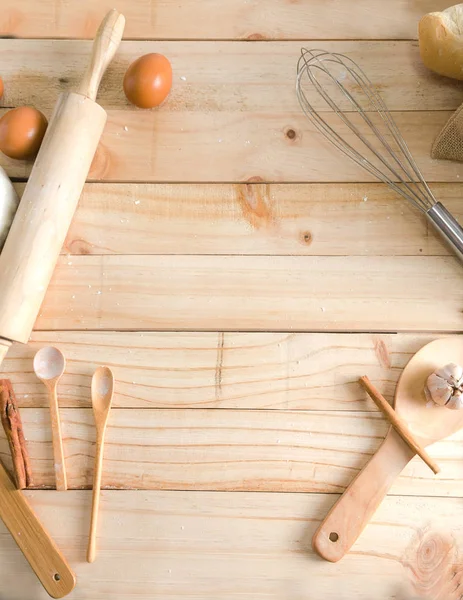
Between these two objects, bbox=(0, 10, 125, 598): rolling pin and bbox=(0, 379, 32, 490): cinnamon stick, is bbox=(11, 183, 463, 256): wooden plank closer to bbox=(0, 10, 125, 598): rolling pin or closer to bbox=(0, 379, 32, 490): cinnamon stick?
bbox=(0, 10, 125, 598): rolling pin

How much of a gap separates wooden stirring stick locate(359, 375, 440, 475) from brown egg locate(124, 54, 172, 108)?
0.44 metres

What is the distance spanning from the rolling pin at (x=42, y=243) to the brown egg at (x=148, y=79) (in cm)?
5

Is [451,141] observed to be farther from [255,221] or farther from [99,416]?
[99,416]

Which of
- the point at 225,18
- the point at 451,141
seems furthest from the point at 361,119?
the point at 225,18

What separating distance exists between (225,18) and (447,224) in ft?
1.32

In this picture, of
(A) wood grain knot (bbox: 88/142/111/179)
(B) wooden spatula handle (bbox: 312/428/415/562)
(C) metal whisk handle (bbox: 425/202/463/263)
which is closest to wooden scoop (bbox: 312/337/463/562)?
(B) wooden spatula handle (bbox: 312/428/415/562)

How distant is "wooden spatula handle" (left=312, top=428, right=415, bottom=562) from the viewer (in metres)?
0.80

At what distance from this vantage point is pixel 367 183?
0.88 m

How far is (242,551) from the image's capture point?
81 cm

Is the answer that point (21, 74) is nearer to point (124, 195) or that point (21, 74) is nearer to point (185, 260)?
point (124, 195)

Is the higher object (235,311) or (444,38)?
(444,38)

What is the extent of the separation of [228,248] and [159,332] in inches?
5.4

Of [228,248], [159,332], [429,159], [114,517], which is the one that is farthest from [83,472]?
[429,159]

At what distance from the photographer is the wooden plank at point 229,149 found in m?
0.88
